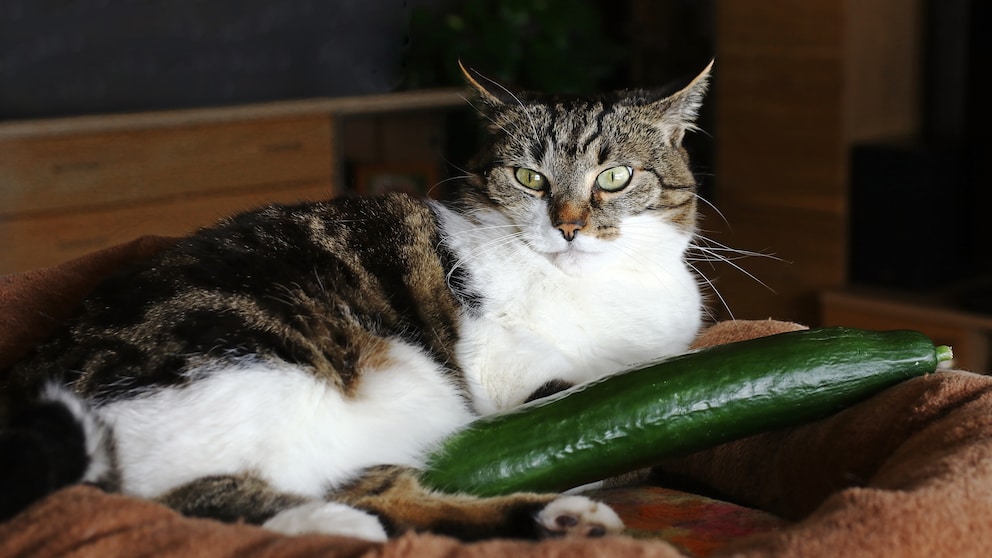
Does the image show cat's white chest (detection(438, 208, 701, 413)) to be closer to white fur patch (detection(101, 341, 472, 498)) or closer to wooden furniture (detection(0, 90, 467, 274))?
white fur patch (detection(101, 341, 472, 498))

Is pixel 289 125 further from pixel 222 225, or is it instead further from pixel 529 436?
pixel 529 436

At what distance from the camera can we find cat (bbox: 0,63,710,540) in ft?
3.45

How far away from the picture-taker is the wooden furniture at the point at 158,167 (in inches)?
117

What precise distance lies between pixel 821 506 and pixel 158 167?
2.72 meters

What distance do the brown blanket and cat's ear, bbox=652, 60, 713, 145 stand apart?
49cm

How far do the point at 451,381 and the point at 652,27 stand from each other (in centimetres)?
301

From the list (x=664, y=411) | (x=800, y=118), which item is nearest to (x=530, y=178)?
(x=664, y=411)

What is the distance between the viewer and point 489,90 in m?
1.51

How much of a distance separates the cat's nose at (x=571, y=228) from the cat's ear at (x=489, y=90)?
0.78ft

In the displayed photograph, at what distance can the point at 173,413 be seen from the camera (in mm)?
1062

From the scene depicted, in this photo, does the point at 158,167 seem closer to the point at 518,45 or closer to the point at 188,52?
the point at 188,52

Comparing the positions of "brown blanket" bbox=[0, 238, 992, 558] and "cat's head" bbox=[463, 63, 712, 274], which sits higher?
"cat's head" bbox=[463, 63, 712, 274]

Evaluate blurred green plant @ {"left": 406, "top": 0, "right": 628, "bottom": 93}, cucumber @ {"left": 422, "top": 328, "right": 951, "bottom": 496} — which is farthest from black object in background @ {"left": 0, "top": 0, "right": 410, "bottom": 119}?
cucumber @ {"left": 422, "top": 328, "right": 951, "bottom": 496}

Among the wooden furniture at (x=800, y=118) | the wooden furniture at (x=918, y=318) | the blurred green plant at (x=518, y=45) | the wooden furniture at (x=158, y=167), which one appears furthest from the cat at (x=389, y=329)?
the blurred green plant at (x=518, y=45)
